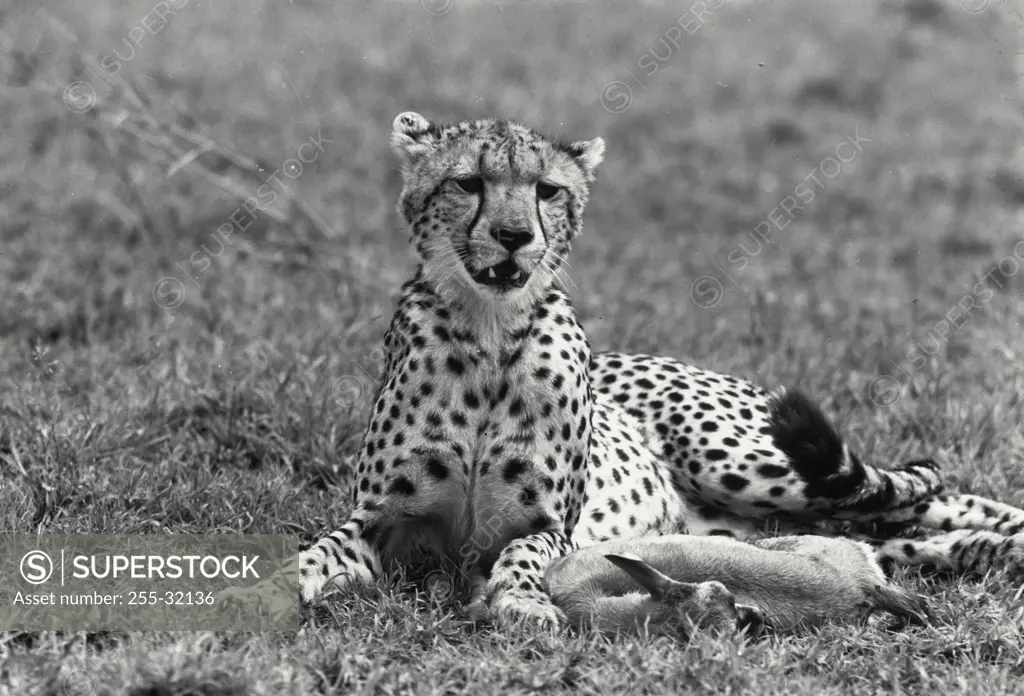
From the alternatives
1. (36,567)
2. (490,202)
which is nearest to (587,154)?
(490,202)

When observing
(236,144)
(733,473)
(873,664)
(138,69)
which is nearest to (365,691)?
(873,664)

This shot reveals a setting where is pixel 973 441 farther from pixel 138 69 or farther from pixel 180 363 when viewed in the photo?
pixel 138 69

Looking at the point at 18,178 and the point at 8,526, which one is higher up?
the point at 18,178

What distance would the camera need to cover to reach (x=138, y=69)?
10.6m

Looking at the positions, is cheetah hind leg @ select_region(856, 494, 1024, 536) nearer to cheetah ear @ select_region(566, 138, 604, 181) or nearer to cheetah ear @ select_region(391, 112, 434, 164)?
cheetah ear @ select_region(566, 138, 604, 181)

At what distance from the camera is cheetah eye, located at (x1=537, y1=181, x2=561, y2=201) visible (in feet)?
14.1

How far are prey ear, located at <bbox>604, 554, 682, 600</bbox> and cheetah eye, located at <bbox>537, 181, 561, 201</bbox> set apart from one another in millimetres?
1202

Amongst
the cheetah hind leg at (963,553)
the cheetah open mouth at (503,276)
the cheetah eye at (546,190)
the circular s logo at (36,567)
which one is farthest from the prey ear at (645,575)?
the circular s logo at (36,567)

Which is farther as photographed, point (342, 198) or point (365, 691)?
point (342, 198)

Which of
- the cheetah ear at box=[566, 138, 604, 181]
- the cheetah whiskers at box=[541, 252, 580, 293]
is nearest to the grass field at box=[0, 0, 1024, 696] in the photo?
the cheetah whiskers at box=[541, 252, 580, 293]

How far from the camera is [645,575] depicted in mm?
3760

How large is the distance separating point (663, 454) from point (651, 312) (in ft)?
8.23

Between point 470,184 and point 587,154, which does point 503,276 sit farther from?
point 587,154

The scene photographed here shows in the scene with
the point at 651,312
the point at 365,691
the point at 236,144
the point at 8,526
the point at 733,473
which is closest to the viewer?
the point at 365,691
